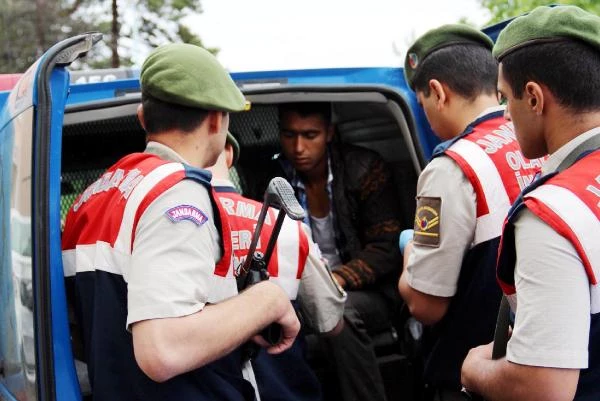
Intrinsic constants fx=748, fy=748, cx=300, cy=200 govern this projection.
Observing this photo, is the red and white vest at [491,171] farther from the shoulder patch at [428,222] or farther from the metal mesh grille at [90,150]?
the metal mesh grille at [90,150]

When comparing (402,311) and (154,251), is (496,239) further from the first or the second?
(402,311)

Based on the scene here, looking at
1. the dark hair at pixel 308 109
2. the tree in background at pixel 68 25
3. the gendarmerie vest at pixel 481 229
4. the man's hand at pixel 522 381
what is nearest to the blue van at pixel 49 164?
the dark hair at pixel 308 109

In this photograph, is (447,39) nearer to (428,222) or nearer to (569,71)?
(428,222)

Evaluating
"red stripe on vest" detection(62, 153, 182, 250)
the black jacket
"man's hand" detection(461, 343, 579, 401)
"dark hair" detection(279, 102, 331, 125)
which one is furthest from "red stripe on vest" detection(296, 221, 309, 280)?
"dark hair" detection(279, 102, 331, 125)

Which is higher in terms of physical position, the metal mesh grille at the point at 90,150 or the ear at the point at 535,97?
the ear at the point at 535,97

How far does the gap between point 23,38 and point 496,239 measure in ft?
66.3

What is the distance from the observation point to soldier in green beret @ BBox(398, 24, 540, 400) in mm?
2055

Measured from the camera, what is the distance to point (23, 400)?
1.88 meters

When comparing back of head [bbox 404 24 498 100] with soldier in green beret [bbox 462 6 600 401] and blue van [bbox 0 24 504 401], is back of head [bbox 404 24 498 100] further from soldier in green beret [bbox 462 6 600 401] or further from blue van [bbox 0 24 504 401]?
soldier in green beret [bbox 462 6 600 401]

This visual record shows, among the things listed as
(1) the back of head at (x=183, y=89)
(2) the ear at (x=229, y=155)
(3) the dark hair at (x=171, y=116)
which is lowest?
(2) the ear at (x=229, y=155)

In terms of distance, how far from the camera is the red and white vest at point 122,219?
63.8 inches

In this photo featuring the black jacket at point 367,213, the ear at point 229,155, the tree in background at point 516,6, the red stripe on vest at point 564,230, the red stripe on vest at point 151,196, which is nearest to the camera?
the red stripe on vest at point 564,230

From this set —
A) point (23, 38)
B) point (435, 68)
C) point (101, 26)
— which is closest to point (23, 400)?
point (435, 68)

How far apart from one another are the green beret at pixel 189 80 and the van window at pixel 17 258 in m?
0.31
